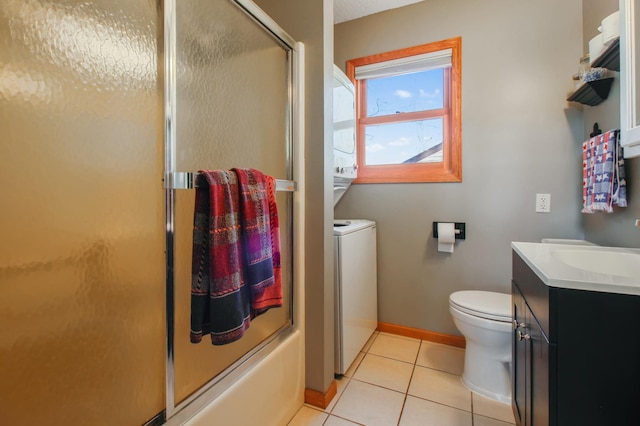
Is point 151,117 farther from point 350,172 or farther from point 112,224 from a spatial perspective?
point 350,172

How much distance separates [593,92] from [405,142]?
3.55 ft

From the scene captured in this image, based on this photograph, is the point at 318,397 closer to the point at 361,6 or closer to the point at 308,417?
the point at 308,417

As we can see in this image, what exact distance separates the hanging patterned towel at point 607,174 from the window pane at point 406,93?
1005mm

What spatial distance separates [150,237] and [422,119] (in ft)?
6.68

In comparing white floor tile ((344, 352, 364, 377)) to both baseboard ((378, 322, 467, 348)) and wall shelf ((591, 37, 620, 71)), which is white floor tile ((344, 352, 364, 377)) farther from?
wall shelf ((591, 37, 620, 71))

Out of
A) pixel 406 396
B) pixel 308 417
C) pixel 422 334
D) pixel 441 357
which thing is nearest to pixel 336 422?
pixel 308 417

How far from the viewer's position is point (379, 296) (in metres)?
2.33

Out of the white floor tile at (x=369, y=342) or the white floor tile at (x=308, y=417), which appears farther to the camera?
the white floor tile at (x=369, y=342)

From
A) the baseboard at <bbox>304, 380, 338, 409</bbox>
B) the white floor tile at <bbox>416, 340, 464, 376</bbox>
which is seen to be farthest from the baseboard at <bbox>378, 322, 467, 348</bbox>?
the baseboard at <bbox>304, 380, 338, 409</bbox>

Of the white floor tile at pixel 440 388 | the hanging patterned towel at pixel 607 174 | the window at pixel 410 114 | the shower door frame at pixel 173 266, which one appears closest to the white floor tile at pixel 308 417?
the shower door frame at pixel 173 266

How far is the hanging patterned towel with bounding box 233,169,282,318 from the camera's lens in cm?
99

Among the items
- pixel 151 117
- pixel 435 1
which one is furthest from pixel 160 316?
pixel 435 1

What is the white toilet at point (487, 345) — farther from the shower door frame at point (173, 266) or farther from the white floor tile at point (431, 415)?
the shower door frame at point (173, 266)

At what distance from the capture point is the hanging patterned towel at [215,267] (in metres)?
0.87
